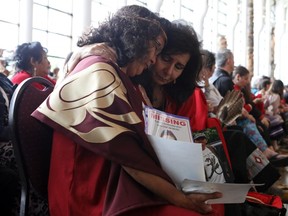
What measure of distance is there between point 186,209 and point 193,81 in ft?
3.64

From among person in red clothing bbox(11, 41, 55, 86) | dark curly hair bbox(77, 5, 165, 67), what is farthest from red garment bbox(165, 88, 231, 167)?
person in red clothing bbox(11, 41, 55, 86)

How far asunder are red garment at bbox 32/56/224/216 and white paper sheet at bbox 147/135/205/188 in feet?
Answer: 0.09

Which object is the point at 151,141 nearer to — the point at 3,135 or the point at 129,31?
the point at 129,31

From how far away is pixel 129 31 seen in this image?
140 centimetres

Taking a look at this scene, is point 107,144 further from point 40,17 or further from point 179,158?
point 40,17

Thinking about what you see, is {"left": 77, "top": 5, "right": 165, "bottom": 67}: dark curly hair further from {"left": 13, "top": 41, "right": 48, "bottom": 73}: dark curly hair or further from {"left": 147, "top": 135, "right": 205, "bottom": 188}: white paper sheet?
{"left": 13, "top": 41, "right": 48, "bottom": 73}: dark curly hair

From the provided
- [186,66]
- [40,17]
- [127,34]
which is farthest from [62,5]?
[127,34]

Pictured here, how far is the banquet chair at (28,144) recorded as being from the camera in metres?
1.29

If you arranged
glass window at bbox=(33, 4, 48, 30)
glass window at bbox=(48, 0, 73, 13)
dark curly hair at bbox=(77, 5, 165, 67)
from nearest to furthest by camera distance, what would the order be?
dark curly hair at bbox=(77, 5, 165, 67), glass window at bbox=(33, 4, 48, 30), glass window at bbox=(48, 0, 73, 13)

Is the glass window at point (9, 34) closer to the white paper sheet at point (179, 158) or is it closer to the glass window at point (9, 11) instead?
the glass window at point (9, 11)

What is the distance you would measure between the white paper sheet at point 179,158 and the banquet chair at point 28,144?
1.28 feet

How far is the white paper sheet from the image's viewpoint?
1.19 m

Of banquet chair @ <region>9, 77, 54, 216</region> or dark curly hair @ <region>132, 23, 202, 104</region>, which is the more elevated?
dark curly hair @ <region>132, 23, 202, 104</region>

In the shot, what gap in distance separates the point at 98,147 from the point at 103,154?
25 millimetres
